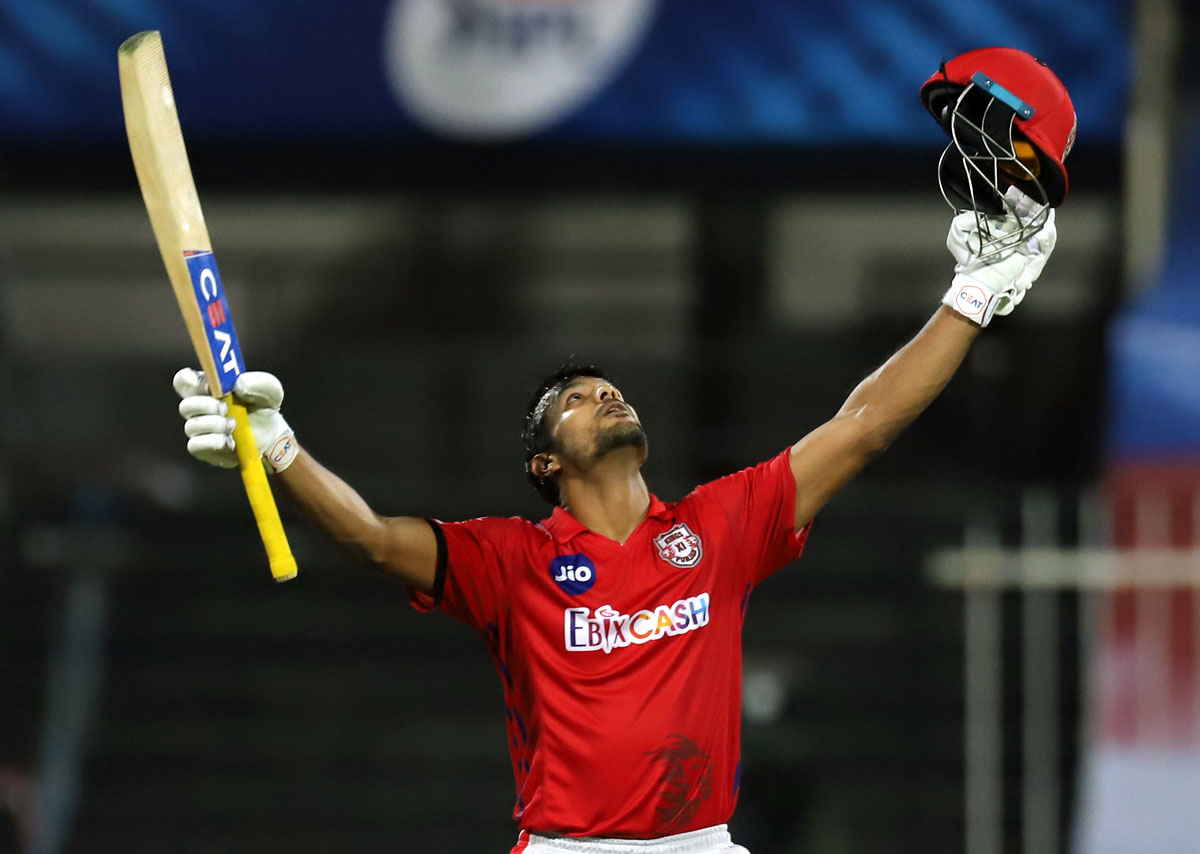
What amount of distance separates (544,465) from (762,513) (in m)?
0.56

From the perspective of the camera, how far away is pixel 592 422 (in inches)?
153

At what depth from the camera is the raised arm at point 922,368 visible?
3.65m

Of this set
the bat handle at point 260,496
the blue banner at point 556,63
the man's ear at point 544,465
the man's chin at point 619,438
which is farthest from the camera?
the blue banner at point 556,63

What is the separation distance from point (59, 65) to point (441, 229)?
1896 millimetres

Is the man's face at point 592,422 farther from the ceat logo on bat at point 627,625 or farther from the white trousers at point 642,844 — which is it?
the white trousers at point 642,844

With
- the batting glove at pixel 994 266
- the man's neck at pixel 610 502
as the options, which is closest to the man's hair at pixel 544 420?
the man's neck at pixel 610 502

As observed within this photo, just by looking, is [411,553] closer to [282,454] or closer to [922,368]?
[282,454]

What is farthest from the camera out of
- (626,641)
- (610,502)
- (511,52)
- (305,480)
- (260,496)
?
(511,52)

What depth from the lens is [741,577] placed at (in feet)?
12.3

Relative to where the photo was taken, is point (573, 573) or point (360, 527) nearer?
point (360, 527)

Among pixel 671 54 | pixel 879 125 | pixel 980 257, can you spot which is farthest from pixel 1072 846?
pixel 980 257

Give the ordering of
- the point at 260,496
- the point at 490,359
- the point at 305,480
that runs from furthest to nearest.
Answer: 1. the point at 490,359
2. the point at 305,480
3. the point at 260,496

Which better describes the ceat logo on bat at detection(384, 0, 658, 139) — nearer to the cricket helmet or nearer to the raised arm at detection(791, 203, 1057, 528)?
the cricket helmet

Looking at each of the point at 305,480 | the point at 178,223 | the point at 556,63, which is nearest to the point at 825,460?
the point at 305,480
